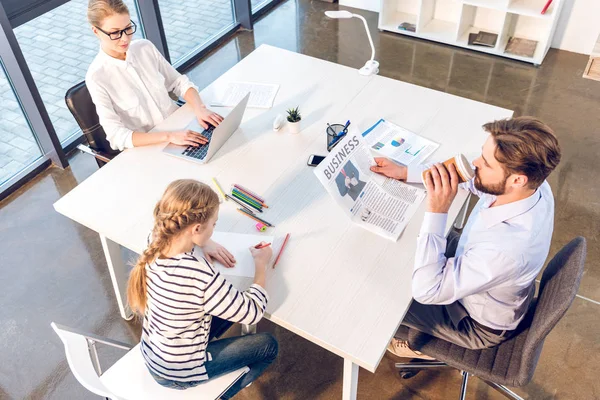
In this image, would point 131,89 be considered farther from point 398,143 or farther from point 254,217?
point 398,143

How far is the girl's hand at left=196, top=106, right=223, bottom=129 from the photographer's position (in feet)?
8.79

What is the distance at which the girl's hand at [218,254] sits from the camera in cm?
201

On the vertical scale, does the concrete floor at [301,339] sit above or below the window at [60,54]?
below

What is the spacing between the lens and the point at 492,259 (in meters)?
1.73

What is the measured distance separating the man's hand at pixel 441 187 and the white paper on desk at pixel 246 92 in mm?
1133

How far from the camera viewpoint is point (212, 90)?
2969 mm

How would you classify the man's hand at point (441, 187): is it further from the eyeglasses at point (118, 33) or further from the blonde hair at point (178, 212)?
the eyeglasses at point (118, 33)

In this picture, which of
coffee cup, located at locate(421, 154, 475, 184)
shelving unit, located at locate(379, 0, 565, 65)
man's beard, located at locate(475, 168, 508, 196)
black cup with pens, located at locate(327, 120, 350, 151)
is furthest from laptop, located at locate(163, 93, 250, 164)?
shelving unit, located at locate(379, 0, 565, 65)

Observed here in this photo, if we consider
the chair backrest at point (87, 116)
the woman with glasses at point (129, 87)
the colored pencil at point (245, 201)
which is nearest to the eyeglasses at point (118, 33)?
the woman with glasses at point (129, 87)

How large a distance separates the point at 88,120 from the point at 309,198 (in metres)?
1.24

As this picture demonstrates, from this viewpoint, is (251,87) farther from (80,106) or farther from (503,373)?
(503,373)

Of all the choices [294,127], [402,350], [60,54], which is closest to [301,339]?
[402,350]

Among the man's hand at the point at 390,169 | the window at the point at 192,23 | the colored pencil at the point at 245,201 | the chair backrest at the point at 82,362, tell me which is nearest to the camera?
the chair backrest at the point at 82,362

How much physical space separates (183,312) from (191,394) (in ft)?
1.14
